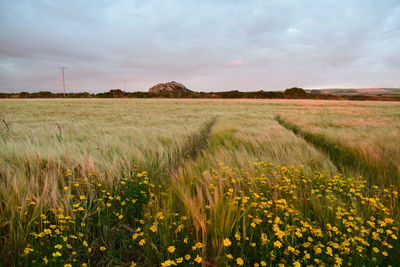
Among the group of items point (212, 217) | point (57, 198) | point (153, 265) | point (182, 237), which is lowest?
point (153, 265)

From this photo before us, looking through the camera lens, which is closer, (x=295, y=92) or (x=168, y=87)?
(x=295, y=92)

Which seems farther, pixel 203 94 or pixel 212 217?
pixel 203 94

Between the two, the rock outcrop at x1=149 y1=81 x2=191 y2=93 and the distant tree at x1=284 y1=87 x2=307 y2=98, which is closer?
the distant tree at x1=284 y1=87 x2=307 y2=98

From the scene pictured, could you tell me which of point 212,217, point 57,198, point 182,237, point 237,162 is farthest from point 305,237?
point 57,198

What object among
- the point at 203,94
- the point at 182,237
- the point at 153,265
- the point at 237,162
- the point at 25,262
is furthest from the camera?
the point at 203,94

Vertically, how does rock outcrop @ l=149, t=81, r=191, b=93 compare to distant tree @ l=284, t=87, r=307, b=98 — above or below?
above

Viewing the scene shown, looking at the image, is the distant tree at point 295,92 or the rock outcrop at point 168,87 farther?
the rock outcrop at point 168,87

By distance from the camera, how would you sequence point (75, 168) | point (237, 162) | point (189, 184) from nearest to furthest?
point (189, 184)
point (75, 168)
point (237, 162)

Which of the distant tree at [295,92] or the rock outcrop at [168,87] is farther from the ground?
the rock outcrop at [168,87]

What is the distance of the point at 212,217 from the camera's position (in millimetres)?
1688

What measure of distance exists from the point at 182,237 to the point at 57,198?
1146mm

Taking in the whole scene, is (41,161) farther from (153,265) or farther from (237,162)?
(237,162)

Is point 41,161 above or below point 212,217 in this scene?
above

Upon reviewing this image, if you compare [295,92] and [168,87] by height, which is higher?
[168,87]
